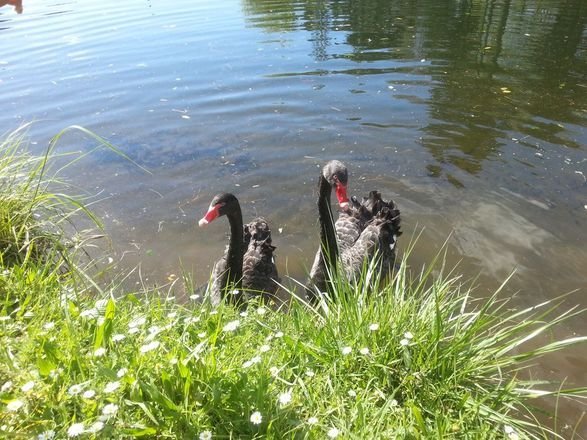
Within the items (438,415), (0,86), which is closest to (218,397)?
(438,415)

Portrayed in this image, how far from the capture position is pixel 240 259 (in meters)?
3.80

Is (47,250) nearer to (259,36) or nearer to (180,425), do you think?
(180,425)

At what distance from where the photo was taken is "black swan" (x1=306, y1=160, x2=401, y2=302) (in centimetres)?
385

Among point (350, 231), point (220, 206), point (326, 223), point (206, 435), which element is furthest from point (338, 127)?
point (206, 435)

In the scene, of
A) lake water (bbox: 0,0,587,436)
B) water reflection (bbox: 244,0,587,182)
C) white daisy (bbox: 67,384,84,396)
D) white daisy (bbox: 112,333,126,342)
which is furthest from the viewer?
water reflection (bbox: 244,0,587,182)

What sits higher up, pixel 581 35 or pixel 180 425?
pixel 180 425

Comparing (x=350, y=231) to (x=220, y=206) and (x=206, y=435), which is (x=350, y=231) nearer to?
(x=220, y=206)

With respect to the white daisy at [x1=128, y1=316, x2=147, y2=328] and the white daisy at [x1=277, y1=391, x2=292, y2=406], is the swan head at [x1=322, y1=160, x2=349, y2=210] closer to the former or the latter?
the white daisy at [x1=128, y1=316, x2=147, y2=328]

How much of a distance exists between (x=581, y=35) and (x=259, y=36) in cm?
679

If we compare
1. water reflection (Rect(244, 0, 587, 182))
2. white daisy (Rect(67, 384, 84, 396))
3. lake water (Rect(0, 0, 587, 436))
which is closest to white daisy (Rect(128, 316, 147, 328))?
white daisy (Rect(67, 384, 84, 396))

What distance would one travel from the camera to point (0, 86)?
8.57 m

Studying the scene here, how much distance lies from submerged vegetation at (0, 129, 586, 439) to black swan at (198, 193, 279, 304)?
1.04 m

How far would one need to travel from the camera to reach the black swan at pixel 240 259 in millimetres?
3783

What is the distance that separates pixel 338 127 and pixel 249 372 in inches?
205
